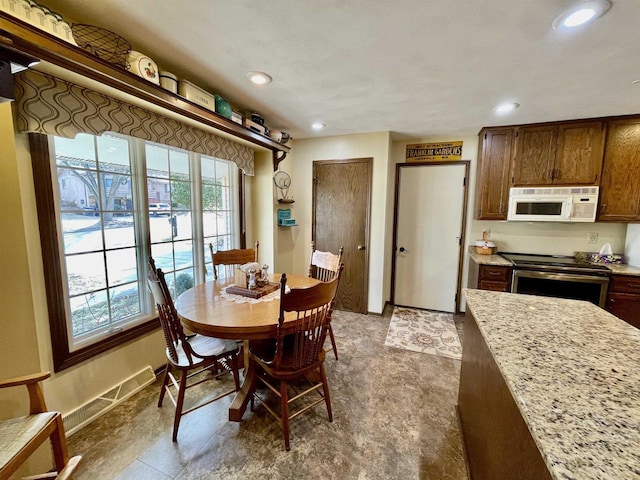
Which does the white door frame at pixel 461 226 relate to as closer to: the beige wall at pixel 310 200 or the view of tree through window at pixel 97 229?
the beige wall at pixel 310 200

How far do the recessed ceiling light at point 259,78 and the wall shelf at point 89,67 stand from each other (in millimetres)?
395

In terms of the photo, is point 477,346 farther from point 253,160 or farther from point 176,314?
point 253,160

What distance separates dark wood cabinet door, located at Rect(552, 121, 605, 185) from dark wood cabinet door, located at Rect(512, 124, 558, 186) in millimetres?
59

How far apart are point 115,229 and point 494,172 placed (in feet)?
12.4

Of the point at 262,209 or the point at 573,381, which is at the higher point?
the point at 262,209

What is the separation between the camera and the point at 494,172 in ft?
10.0

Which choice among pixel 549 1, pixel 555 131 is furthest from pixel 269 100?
pixel 555 131

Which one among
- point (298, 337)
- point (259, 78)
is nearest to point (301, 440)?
point (298, 337)

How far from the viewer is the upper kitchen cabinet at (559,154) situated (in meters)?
2.71

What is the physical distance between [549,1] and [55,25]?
229 centimetres

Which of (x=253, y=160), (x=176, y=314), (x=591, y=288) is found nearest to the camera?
→ (x=176, y=314)

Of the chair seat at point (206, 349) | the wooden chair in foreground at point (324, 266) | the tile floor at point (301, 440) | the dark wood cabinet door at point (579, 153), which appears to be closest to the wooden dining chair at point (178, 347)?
the chair seat at point (206, 349)

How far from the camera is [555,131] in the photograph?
2.79 metres

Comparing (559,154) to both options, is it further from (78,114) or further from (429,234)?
(78,114)
